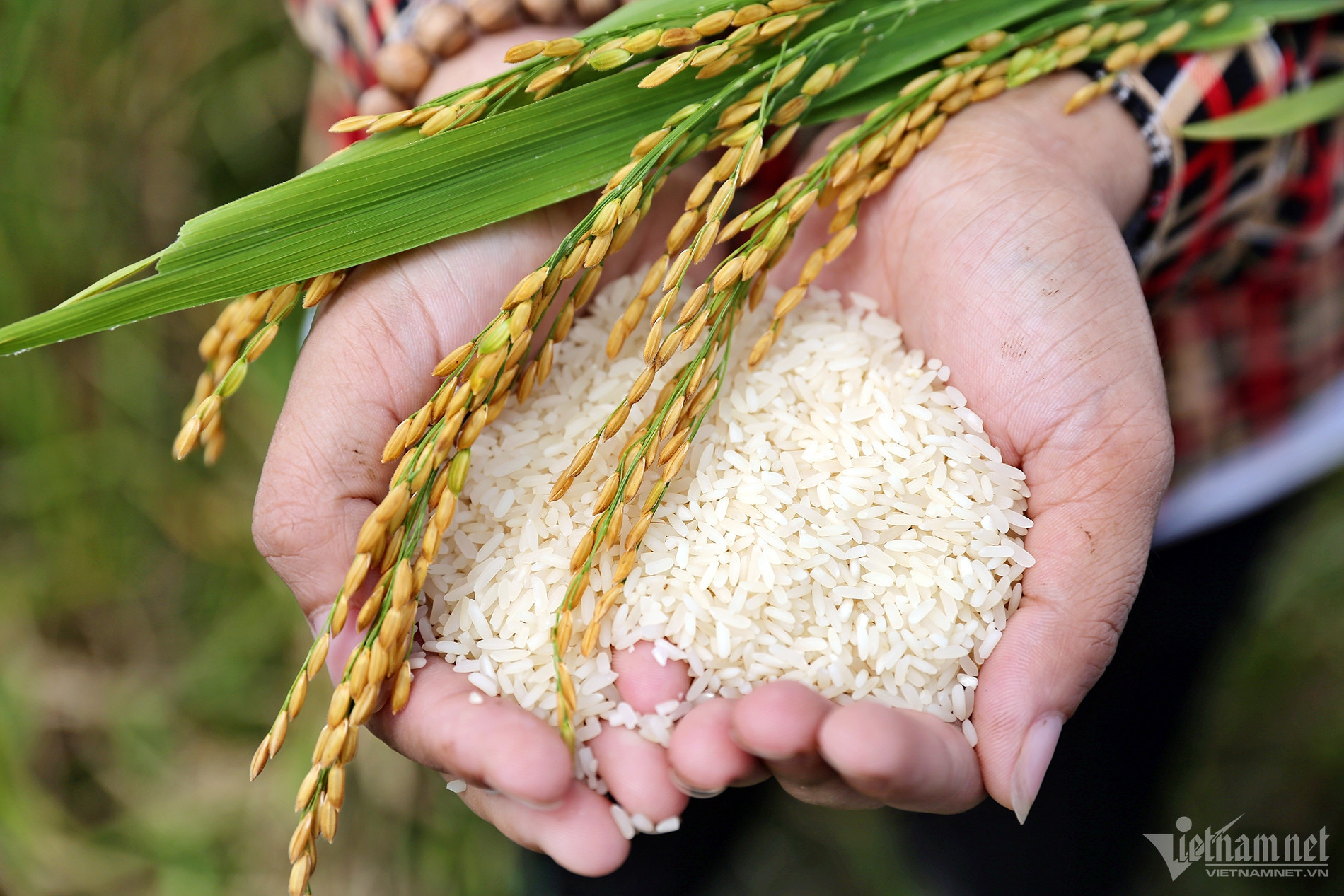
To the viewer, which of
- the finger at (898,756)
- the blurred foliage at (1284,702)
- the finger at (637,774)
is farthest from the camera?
the blurred foliage at (1284,702)

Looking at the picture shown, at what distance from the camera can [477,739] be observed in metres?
0.81

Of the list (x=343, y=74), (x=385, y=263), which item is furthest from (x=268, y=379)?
(x=385, y=263)

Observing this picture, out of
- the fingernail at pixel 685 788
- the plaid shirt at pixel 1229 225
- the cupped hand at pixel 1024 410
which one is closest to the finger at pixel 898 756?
the cupped hand at pixel 1024 410

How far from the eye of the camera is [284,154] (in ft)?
7.06

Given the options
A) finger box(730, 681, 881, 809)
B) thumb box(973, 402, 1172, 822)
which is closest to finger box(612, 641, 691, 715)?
finger box(730, 681, 881, 809)

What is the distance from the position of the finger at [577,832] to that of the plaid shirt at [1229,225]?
1116 millimetres

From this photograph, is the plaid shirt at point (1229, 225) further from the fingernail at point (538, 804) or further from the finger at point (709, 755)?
the fingernail at point (538, 804)

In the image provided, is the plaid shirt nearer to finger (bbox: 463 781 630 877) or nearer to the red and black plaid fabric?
the red and black plaid fabric

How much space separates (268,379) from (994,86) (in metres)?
1.71

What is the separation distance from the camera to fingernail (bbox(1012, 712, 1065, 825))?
0.88m

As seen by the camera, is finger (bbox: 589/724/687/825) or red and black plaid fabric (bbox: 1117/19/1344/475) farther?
red and black plaid fabric (bbox: 1117/19/1344/475)

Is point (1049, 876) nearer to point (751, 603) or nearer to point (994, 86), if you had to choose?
point (751, 603)

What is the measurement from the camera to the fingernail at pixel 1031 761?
2.89 ft

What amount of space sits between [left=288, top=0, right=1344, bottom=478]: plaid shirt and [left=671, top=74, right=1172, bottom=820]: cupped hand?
0.09 metres
